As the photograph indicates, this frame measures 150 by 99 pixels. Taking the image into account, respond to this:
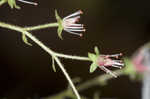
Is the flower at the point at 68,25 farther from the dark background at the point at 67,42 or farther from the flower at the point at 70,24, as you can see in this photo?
the dark background at the point at 67,42

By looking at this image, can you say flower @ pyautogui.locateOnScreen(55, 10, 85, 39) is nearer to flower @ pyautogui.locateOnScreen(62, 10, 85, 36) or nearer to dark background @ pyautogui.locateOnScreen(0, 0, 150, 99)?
flower @ pyautogui.locateOnScreen(62, 10, 85, 36)

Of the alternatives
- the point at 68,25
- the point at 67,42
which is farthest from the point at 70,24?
the point at 67,42

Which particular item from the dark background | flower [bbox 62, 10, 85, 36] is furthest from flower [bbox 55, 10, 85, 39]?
the dark background

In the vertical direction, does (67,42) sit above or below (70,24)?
above

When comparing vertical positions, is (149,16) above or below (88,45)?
above

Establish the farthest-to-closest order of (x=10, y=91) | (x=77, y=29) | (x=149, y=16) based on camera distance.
A: (x=149, y=16)
(x=10, y=91)
(x=77, y=29)

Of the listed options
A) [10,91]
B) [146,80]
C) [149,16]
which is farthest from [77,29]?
[149,16]

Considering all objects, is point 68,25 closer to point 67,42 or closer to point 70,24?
point 70,24

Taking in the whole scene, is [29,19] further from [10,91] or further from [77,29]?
[77,29]

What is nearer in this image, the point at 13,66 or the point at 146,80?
the point at 13,66
